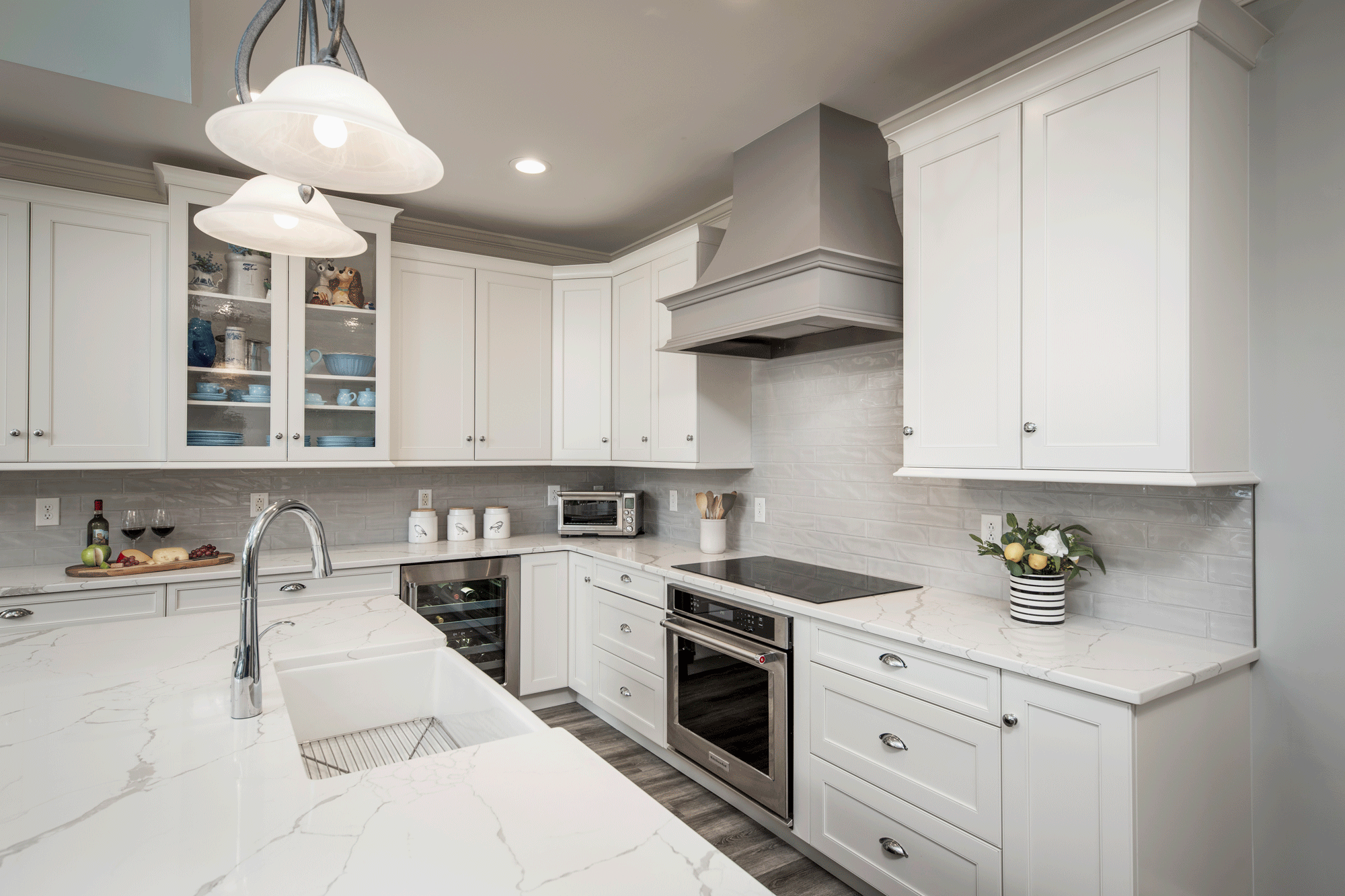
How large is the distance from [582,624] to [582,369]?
1.38 meters

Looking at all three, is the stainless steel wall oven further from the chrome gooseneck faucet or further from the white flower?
the chrome gooseneck faucet

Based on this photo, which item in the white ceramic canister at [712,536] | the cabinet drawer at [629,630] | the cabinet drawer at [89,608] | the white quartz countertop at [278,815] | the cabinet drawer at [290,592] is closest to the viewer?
the white quartz countertop at [278,815]

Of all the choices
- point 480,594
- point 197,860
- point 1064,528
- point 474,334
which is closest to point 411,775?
point 197,860

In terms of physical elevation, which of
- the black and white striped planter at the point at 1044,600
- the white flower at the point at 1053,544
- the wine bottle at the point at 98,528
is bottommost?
the black and white striped planter at the point at 1044,600

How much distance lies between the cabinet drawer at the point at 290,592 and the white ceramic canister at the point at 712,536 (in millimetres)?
1432

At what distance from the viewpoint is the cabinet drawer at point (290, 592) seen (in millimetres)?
2738

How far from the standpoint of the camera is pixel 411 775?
3.49 ft

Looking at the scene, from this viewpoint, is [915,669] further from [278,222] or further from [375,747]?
[278,222]

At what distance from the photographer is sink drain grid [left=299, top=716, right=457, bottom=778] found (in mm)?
1417

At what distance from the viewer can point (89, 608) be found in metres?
2.57

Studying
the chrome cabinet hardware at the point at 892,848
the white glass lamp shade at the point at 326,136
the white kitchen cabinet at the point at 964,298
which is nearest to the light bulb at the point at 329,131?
the white glass lamp shade at the point at 326,136

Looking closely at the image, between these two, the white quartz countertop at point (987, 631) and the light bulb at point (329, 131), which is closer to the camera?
the light bulb at point (329, 131)

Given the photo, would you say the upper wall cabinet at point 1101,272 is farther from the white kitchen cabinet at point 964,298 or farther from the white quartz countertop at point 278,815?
the white quartz countertop at point 278,815

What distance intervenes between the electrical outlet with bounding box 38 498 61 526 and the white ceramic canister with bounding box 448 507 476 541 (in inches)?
63.2
